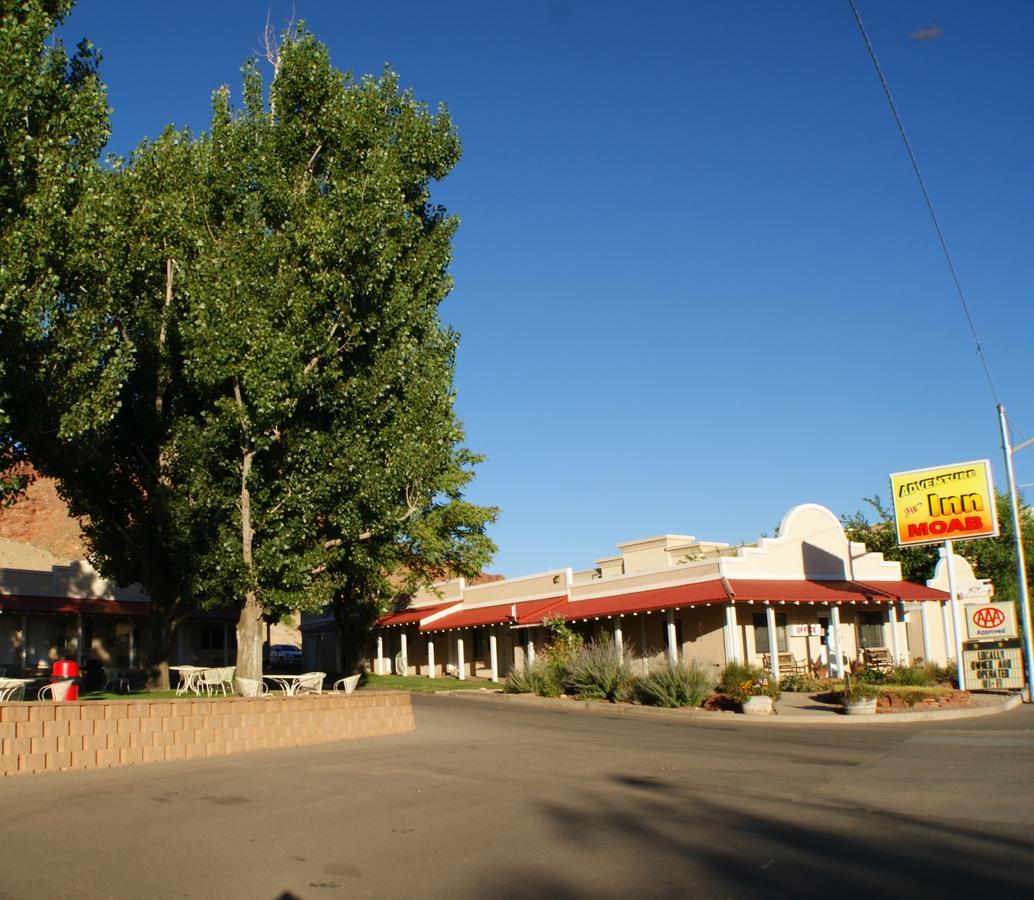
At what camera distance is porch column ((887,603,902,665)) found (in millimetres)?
34906

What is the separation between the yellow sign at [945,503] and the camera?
28.9 meters

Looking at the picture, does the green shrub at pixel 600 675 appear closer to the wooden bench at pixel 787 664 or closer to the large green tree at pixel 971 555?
the wooden bench at pixel 787 664

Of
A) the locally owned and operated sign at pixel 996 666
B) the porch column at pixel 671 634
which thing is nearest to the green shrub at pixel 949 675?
the locally owned and operated sign at pixel 996 666

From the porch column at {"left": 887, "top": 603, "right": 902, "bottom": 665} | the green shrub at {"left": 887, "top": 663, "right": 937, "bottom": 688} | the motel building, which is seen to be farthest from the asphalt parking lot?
the porch column at {"left": 887, "top": 603, "right": 902, "bottom": 665}

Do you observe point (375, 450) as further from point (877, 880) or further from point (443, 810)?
point (877, 880)

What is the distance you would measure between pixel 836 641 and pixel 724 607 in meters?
3.97

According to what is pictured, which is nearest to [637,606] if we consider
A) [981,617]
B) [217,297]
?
[981,617]

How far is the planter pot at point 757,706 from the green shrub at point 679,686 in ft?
5.34

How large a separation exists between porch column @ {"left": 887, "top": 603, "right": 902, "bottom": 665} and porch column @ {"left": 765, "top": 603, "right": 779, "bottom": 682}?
5.58m

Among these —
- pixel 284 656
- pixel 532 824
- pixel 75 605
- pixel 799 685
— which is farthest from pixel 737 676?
pixel 284 656

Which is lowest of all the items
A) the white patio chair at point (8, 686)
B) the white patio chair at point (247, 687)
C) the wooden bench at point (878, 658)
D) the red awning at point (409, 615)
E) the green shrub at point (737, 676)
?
the wooden bench at point (878, 658)

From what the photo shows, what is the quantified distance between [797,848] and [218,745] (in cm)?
989

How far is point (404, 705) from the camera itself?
776 inches

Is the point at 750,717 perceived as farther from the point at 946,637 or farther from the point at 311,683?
the point at 946,637
